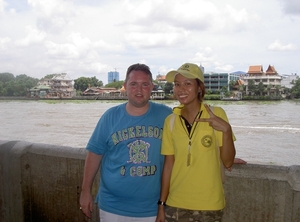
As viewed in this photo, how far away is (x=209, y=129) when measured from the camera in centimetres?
206

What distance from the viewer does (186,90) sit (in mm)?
2143

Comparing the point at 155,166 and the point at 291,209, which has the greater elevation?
the point at 155,166

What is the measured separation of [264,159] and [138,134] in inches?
804

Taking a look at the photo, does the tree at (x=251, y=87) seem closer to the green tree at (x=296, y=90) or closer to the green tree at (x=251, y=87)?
the green tree at (x=251, y=87)

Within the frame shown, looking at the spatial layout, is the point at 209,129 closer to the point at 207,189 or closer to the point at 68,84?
the point at 207,189

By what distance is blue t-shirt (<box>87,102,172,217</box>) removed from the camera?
2283 mm

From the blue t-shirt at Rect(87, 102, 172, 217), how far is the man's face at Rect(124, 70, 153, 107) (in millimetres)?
94

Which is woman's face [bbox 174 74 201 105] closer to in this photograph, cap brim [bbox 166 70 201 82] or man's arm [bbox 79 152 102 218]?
cap brim [bbox 166 70 201 82]

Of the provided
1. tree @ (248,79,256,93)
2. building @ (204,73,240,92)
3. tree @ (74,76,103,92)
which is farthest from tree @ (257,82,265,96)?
tree @ (74,76,103,92)

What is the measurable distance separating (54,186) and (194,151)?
1.77m

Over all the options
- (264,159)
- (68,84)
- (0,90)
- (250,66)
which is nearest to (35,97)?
(68,84)

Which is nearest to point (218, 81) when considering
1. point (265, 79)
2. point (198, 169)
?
point (265, 79)

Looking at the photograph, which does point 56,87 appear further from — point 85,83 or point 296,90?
point 296,90

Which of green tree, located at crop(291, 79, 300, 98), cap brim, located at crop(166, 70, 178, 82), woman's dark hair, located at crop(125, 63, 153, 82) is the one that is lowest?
green tree, located at crop(291, 79, 300, 98)
